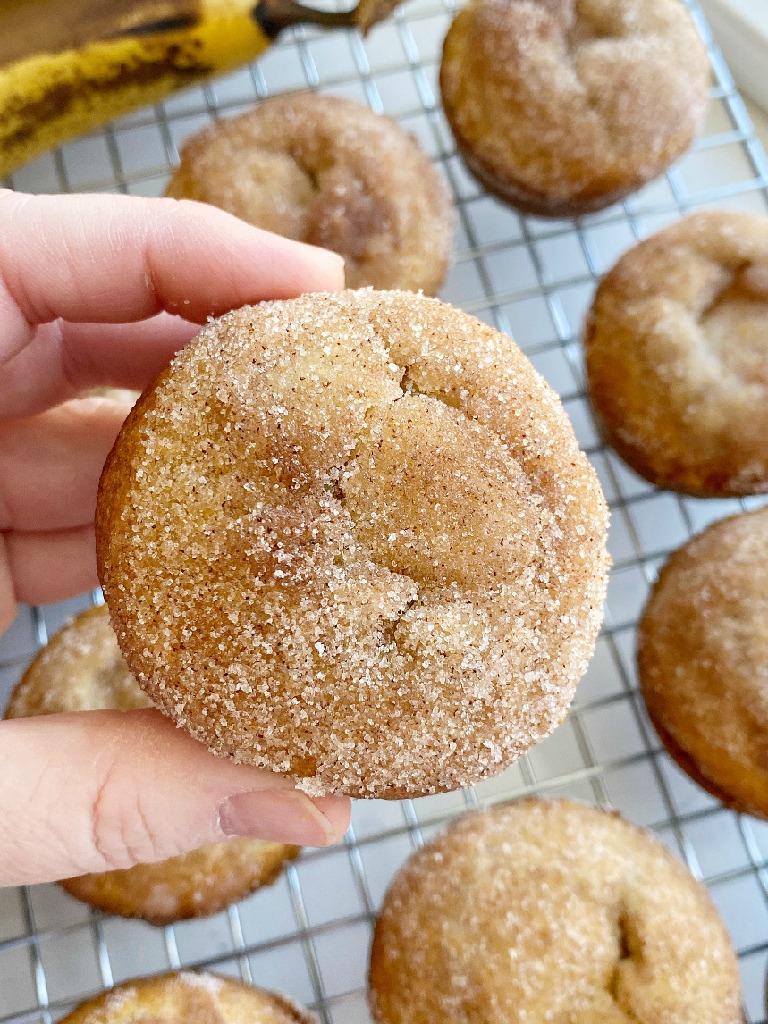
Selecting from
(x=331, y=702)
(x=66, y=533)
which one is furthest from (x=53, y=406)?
(x=331, y=702)

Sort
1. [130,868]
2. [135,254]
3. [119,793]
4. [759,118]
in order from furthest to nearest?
[759,118] < [130,868] < [135,254] < [119,793]

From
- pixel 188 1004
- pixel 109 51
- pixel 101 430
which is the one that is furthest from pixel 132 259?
pixel 188 1004

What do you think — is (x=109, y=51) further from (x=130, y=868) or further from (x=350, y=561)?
(x=130, y=868)

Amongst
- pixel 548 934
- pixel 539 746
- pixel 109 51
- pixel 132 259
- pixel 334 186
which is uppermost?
pixel 109 51

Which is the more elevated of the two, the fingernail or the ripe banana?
the ripe banana

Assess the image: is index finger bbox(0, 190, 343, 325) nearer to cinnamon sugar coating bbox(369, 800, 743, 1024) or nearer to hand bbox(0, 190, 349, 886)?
hand bbox(0, 190, 349, 886)

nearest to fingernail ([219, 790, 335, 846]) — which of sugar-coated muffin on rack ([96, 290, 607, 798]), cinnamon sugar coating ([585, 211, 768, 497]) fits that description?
sugar-coated muffin on rack ([96, 290, 607, 798])
